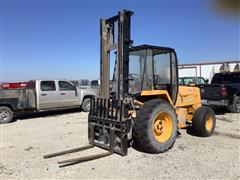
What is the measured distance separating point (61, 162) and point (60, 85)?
825 cm

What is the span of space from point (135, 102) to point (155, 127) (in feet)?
2.40

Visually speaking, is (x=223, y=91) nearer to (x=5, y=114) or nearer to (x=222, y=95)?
(x=222, y=95)

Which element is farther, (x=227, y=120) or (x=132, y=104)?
(x=227, y=120)

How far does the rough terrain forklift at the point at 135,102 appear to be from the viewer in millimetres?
5449

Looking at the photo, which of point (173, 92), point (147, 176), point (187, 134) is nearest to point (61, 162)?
point (147, 176)

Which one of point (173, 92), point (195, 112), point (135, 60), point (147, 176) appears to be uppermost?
point (135, 60)

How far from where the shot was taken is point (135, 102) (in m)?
5.95

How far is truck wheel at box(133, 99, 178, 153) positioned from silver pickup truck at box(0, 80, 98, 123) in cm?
568

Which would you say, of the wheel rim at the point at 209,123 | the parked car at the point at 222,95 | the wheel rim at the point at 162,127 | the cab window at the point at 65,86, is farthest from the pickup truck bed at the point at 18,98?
the wheel rim at the point at 209,123

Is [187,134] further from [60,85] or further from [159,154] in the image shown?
[60,85]

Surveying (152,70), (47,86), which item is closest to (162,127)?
(152,70)

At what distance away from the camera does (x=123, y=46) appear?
557 centimetres

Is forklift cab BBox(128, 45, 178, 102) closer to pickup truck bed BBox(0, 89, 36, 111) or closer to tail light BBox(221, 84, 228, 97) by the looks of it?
tail light BBox(221, 84, 228, 97)

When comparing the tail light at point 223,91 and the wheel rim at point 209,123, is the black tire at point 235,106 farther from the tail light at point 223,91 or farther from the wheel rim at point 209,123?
the wheel rim at point 209,123
